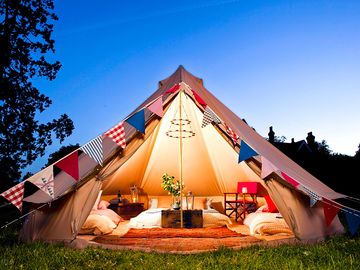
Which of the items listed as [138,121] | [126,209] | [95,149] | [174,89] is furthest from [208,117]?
[126,209]

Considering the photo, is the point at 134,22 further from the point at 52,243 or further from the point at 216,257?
the point at 216,257

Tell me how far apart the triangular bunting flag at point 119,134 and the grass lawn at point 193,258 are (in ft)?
3.81

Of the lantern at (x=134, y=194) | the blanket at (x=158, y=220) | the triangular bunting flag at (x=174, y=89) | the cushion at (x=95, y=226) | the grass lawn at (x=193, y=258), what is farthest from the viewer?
the lantern at (x=134, y=194)

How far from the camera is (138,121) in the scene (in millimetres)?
4074

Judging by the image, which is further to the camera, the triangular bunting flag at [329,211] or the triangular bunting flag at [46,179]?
the triangular bunting flag at [329,211]

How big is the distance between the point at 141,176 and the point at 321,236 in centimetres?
459

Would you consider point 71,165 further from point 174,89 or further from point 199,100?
point 199,100

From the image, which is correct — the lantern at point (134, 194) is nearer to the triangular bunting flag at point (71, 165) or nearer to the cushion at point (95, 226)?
the cushion at point (95, 226)

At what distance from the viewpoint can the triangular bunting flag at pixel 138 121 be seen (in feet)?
13.3

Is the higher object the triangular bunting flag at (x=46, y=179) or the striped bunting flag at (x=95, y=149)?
the striped bunting flag at (x=95, y=149)

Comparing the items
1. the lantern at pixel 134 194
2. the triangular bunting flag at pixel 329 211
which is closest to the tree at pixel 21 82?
the lantern at pixel 134 194

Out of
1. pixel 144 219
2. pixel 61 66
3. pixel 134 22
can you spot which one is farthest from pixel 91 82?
pixel 144 219

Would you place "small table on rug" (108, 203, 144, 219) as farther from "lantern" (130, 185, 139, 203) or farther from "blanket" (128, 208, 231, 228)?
"blanket" (128, 208, 231, 228)

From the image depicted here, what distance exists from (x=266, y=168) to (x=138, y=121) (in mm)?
1511
